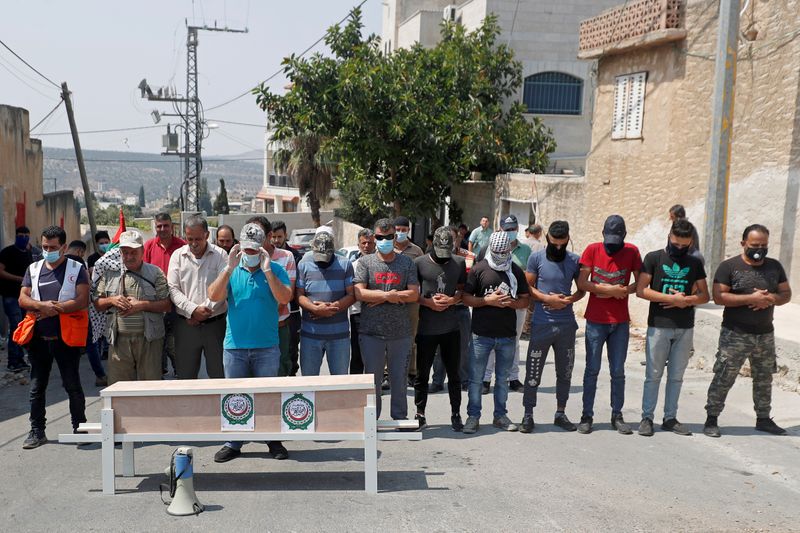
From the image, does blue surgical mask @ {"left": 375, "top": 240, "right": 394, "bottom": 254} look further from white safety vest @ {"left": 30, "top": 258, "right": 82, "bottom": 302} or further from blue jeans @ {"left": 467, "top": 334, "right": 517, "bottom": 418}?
white safety vest @ {"left": 30, "top": 258, "right": 82, "bottom": 302}

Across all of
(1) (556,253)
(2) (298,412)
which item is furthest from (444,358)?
(2) (298,412)

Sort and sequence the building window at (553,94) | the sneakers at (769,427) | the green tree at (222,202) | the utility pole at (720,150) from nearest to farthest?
the sneakers at (769,427) < the utility pole at (720,150) < the building window at (553,94) < the green tree at (222,202)

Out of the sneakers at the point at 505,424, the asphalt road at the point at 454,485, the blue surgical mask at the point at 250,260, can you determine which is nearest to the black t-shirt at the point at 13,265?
the asphalt road at the point at 454,485

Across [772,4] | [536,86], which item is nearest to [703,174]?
[772,4]

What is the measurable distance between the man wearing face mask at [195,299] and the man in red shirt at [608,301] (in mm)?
3399

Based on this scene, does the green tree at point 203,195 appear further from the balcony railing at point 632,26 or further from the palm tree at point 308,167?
the balcony railing at point 632,26

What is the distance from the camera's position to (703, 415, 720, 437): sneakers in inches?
304

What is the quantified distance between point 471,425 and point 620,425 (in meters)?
1.44

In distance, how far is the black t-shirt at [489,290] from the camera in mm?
7559

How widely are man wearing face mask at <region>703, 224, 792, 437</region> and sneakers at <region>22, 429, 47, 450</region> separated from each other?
618 cm

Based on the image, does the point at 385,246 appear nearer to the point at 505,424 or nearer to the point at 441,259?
the point at 441,259

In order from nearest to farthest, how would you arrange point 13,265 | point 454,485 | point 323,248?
point 454,485 → point 323,248 → point 13,265

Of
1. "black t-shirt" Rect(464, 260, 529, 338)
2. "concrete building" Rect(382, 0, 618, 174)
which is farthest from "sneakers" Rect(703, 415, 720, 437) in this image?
"concrete building" Rect(382, 0, 618, 174)

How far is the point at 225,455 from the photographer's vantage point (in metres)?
6.84
